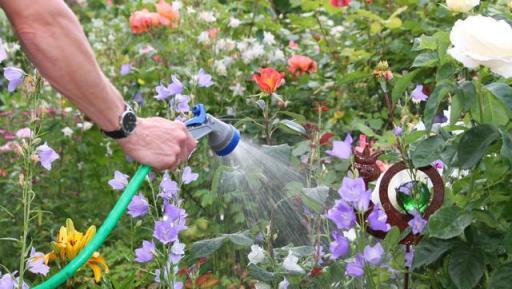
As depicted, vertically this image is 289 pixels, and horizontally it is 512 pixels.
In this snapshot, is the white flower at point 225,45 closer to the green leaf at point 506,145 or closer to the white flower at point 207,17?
the white flower at point 207,17

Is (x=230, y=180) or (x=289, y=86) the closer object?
(x=230, y=180)

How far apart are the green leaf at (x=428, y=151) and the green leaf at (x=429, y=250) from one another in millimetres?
162

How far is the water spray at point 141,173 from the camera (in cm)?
172

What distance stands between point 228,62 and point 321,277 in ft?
4.78

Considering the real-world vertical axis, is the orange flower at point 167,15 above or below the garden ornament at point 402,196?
below

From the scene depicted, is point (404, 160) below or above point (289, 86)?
above

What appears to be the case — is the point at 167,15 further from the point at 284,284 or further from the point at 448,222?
the point at 448,222

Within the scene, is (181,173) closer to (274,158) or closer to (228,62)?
(274,158)

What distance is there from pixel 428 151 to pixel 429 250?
19cm

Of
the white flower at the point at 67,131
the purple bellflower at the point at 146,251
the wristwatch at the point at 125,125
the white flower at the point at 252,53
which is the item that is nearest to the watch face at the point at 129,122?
the wristwatch at the point at 125,125

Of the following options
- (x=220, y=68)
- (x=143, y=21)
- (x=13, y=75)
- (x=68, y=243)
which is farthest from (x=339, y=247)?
(x=143, y=21)

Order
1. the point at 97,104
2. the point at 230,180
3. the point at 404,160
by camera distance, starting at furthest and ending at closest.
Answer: the point at 230,180, the point at 404,160, the point at 97,104

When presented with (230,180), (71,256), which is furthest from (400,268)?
(71,256)

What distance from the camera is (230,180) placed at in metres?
1.99
